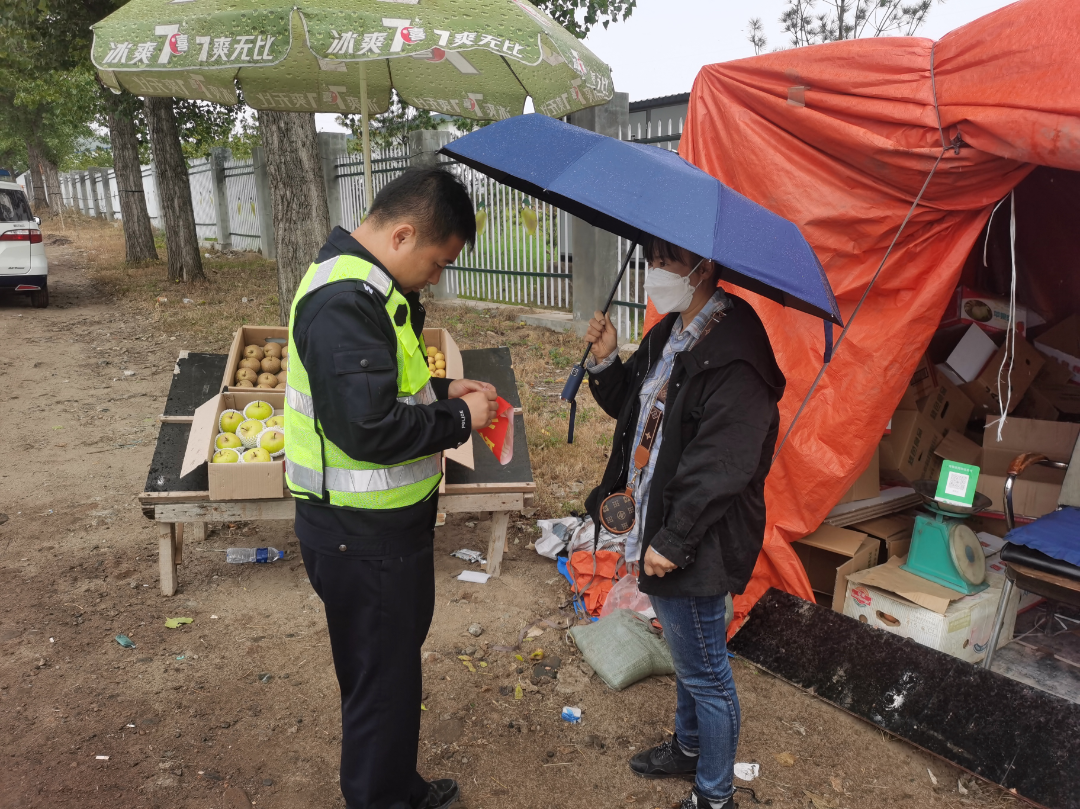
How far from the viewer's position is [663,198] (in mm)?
1924

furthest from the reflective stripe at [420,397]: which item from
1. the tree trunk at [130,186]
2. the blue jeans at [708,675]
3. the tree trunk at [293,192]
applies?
the tree trunk at [130,186]

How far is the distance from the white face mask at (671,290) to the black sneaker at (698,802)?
156cm

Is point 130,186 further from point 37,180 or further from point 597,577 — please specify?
point 37,180

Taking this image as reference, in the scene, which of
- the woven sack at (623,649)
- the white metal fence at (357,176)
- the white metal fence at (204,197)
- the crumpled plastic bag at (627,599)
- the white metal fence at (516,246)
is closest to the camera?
the woven sack at (623,649)

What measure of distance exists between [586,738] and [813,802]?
0.85m

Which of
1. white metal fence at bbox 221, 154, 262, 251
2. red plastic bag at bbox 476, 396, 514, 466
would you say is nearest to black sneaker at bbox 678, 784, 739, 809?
red plastic bag at bbox 476, 396, 514, 466

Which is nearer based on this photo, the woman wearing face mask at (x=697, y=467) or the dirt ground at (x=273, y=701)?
the woman wearing face mask at (x=697, y=467)

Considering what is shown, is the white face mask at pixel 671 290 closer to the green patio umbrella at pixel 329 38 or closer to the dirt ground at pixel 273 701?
the green patio umbrella at pixel 329 38

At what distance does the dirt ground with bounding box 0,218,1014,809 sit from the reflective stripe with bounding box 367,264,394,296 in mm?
1853

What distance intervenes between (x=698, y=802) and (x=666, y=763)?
10.5 inches

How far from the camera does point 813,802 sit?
2.64 m

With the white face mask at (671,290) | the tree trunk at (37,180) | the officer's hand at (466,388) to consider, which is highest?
the white face mask at (671,290)

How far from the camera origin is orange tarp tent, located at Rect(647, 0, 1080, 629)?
252cm

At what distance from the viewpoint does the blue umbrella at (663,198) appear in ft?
6.07
